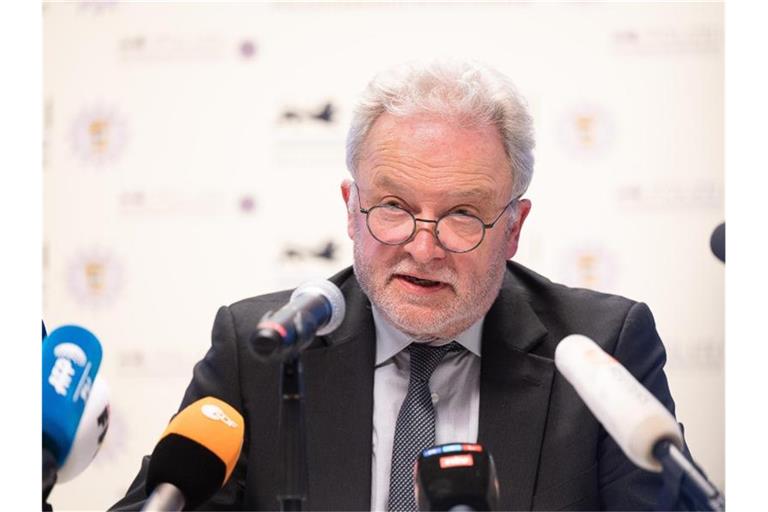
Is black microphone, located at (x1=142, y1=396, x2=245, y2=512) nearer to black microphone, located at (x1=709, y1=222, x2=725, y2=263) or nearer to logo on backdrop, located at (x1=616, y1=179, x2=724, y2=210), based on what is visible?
black microphone, located at (x1=709, y1=222, x2=725, y2=263)

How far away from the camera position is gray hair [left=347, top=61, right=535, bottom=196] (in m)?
2.13

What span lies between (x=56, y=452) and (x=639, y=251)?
2593 millimetres

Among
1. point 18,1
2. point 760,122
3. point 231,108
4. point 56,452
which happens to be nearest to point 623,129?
point 231,108

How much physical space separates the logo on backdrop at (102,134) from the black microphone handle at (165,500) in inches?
97.8

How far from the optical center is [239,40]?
12.3 feet

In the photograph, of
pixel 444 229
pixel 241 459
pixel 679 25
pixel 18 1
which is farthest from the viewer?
pixel 679 25

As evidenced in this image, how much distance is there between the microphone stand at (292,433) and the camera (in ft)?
4.94

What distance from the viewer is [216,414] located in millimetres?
1653

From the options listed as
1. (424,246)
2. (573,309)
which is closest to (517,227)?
(573,309)

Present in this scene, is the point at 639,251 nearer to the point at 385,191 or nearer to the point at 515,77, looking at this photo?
the point at 515,77

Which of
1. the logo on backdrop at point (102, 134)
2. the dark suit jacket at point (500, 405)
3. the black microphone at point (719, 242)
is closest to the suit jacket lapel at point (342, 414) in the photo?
the dark suit jacket at point (500, 405)

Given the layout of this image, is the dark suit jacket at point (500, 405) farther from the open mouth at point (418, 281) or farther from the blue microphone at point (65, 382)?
the blue microphone at point (65, 382)

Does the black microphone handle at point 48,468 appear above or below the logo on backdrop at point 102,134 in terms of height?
below

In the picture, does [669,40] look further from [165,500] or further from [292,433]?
[165,500]
